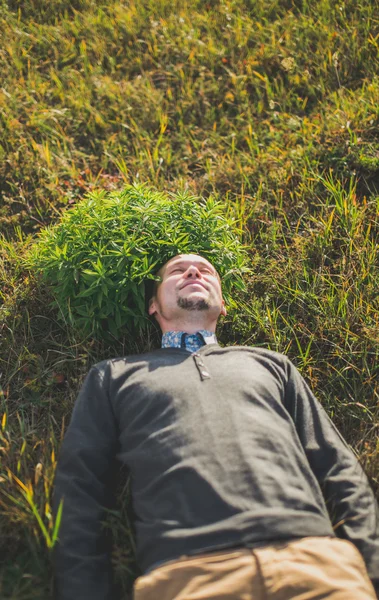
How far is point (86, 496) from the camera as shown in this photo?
243 centimetres

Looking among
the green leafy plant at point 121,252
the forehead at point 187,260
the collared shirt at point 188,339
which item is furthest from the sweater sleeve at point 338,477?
the green leafy plant at point 121,252

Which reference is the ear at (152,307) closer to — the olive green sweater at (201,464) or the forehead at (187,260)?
the forehead at (187,260)

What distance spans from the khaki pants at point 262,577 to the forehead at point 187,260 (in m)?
1.62

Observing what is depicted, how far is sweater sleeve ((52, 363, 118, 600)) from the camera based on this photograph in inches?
88.4

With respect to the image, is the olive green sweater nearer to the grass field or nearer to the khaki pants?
the khaki pants

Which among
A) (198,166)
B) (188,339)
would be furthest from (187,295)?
(198,166)

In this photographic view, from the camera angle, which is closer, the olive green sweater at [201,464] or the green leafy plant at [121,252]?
Answer: the olive green sweater at [201,464]

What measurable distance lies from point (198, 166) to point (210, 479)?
306cm

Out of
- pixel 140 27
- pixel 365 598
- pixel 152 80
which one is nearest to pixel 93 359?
pixel 365 598

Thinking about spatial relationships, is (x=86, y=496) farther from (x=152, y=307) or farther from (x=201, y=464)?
(x=152, y=307)

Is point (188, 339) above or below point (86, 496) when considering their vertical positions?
above

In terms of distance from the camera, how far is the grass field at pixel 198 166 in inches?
126

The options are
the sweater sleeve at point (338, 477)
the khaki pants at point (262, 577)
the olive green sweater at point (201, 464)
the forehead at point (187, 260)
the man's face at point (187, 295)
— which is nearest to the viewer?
the khaki pants at point (262, 577)

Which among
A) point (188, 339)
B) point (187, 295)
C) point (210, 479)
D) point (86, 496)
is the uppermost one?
point (187, 295)
